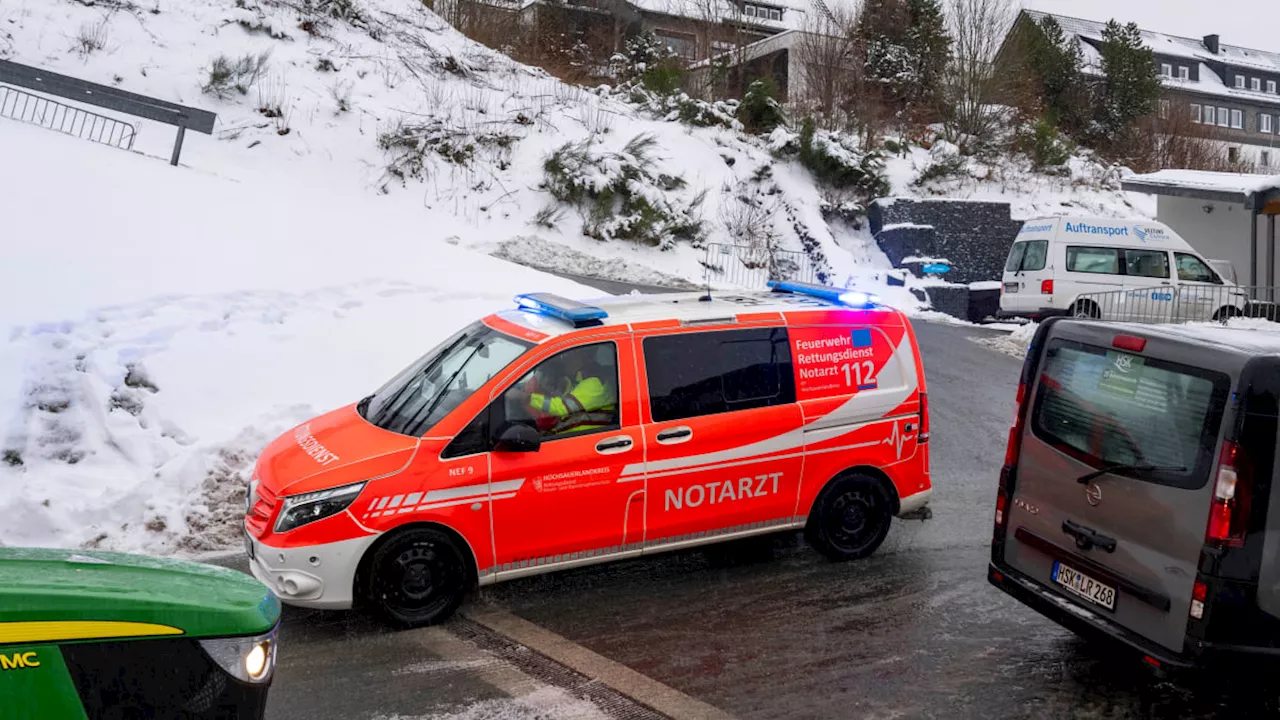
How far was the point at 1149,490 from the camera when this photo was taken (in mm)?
4820

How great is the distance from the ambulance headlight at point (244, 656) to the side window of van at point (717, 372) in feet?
11.8

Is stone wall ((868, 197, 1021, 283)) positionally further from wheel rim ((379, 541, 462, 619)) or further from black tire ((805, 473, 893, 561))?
wheel rim ((379, 541, 462, 619))

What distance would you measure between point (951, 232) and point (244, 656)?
27.2 metres

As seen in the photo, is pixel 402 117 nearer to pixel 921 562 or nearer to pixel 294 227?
pixel 294 227

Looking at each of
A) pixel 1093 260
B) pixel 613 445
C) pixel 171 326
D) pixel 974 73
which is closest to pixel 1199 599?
pixel 613 445

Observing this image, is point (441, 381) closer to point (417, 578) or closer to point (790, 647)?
point (417, 578)

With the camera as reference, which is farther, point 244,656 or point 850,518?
point 850,518

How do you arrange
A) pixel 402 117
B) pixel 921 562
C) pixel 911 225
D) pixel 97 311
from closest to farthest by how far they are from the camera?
pixel 921 562 < pixel 97 311 < pixel 402 117 < pixel 911 225

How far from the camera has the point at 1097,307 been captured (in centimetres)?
1938

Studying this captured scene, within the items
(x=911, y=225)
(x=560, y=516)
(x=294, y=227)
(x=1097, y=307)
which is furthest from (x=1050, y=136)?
(x=560, y=516)

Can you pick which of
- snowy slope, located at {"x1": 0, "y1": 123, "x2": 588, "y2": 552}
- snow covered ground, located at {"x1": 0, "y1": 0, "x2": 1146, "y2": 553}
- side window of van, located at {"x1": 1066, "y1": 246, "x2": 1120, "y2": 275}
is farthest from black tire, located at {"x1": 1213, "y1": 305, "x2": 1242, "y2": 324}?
snowy slope, located at {"x1": 0, "y1": 123, "x2": 588, "y2": 552}

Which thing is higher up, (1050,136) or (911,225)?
→ (1050,136)

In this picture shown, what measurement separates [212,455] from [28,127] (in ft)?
34.1

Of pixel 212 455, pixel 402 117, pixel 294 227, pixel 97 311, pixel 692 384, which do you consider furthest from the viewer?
pixel 402 117
